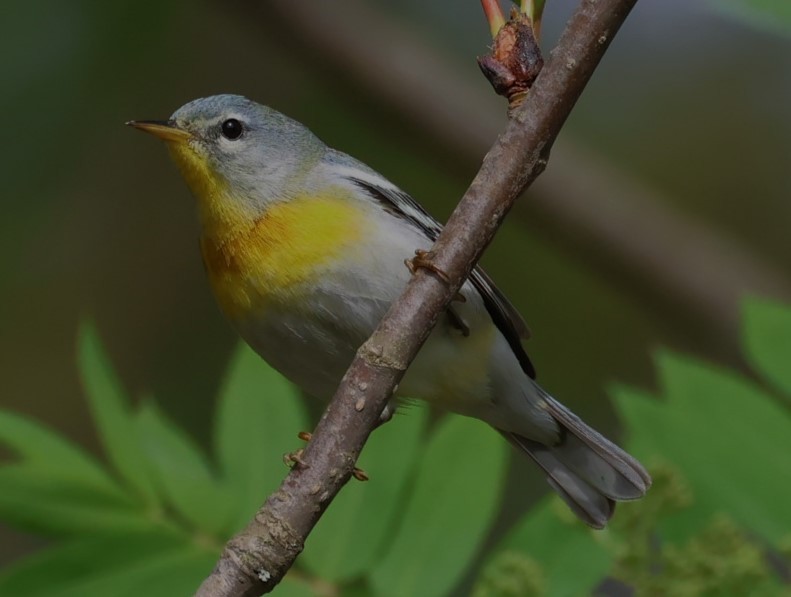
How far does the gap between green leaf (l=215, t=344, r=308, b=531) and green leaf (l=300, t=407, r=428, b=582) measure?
174 millimetres

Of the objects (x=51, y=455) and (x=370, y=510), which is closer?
(x=51, y=455)

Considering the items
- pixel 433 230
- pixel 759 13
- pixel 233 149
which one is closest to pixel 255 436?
pixel 433 230

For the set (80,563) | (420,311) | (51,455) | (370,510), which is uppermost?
(420,311)

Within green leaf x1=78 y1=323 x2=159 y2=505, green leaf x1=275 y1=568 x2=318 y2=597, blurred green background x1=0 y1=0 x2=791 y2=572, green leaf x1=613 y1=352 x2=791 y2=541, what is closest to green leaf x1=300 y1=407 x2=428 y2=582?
green leaf x1=275 y1=568 x2=318 y2=597

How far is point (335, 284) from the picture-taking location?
2.87m

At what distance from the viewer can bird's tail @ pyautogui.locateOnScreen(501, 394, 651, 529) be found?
3.05 m

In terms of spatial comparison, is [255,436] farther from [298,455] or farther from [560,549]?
[560,549]

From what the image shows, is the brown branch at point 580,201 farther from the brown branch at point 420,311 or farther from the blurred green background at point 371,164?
the brown branch at point 420,311

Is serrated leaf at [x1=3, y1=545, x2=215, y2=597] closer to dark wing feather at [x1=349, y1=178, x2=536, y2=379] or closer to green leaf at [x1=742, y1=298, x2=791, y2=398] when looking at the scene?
dark wing feather at [x1=349, y1=178, x2=536, y2=379]

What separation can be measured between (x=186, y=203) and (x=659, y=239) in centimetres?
259

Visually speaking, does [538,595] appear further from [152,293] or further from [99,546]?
[152,293]

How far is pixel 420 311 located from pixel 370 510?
1003 mm

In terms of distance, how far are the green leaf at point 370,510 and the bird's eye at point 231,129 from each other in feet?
3.34

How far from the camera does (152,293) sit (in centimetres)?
598
